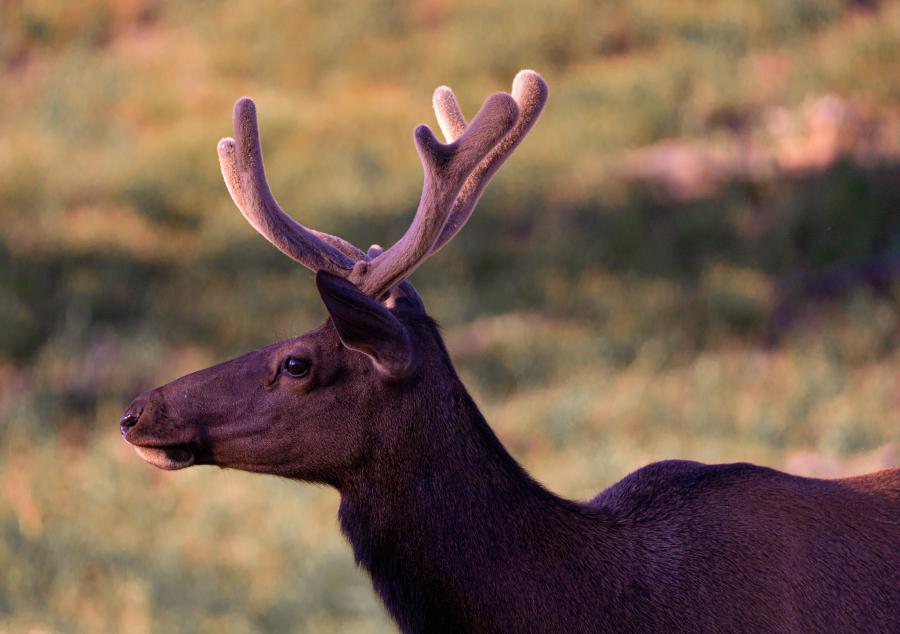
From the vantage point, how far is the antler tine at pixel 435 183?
337cm

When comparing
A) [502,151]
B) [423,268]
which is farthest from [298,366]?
[423,268]

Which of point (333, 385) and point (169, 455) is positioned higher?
point (333, 385)

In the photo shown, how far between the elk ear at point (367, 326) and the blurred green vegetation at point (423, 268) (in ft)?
12.8

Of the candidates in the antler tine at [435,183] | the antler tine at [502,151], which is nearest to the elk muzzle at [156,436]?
the antler tine at [435,183]

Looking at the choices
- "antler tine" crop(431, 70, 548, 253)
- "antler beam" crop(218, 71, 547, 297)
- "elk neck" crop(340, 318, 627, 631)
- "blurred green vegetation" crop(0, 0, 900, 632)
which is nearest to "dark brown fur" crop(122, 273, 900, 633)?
"elk neck" crop(340, 318, 627, 631)

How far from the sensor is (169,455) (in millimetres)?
3344

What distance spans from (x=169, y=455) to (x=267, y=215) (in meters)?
0.64

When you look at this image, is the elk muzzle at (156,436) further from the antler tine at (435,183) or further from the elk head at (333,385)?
the antler tine at (435,183)

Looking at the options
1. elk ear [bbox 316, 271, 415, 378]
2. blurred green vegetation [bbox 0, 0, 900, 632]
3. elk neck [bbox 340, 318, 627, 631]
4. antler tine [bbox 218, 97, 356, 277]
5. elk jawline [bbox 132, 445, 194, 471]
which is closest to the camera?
elk ear [bbox 316, 271, 415, 378]

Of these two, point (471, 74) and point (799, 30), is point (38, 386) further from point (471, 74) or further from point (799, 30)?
point (799, 30)

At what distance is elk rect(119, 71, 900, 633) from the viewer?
10.6 feet

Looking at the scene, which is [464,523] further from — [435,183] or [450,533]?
[435,183]

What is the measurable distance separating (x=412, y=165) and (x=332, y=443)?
9.53m

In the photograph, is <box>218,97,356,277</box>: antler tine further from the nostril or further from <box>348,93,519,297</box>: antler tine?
the nostril
